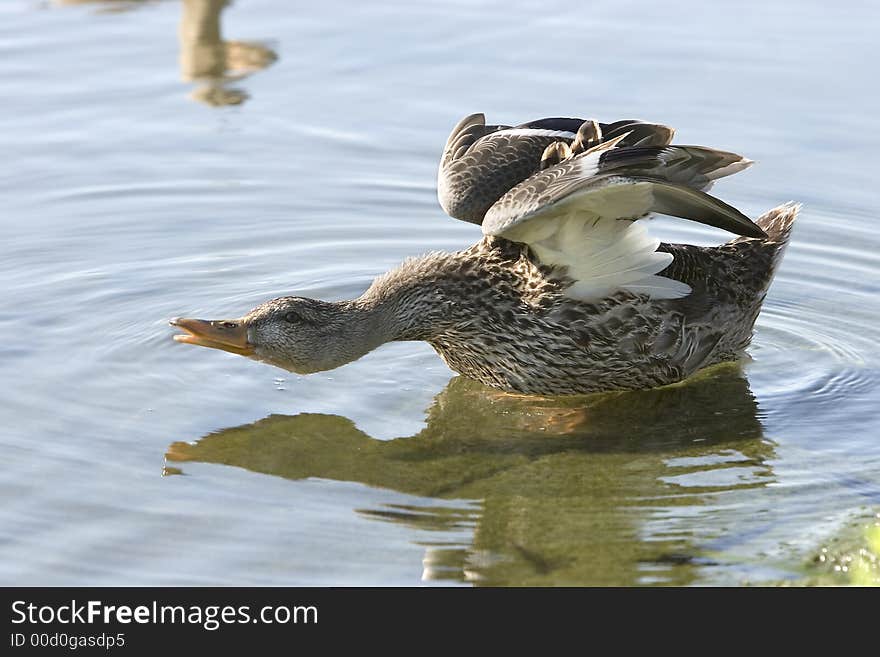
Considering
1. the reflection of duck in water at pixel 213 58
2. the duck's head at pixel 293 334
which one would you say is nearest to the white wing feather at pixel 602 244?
the duck's head at pixel 293 334

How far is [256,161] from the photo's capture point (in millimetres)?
12211

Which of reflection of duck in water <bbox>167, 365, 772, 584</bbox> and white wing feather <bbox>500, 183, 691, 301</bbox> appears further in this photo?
white wing feather <bbox>500, 183, 691, 301</bbox>

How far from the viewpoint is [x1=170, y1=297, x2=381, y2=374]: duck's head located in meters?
8.19

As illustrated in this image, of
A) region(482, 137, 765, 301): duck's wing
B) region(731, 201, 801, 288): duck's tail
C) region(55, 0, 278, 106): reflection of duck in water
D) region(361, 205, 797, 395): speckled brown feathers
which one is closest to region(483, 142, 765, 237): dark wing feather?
region(482, 137, 765, 301): duck's wing

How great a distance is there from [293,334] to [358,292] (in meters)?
1.76

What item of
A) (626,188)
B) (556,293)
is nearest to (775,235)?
(556,293)

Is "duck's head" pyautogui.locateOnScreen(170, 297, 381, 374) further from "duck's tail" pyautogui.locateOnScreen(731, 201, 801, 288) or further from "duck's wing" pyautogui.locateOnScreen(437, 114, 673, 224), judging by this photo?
"duck's tail" pyautogui.locateOnScreen(731, 201, 801, 288)

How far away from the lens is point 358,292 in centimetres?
1006

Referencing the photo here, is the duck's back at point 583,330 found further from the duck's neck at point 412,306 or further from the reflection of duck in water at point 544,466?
the reflection of duck in water at point 544,466

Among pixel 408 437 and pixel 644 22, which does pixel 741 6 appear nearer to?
pixel 644 22

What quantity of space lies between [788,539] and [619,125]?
103 inches

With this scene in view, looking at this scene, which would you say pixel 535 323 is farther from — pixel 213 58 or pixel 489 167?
pixel 213 58

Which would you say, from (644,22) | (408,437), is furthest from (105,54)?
(408,437)

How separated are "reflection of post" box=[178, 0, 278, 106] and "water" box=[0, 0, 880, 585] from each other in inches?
1.6
